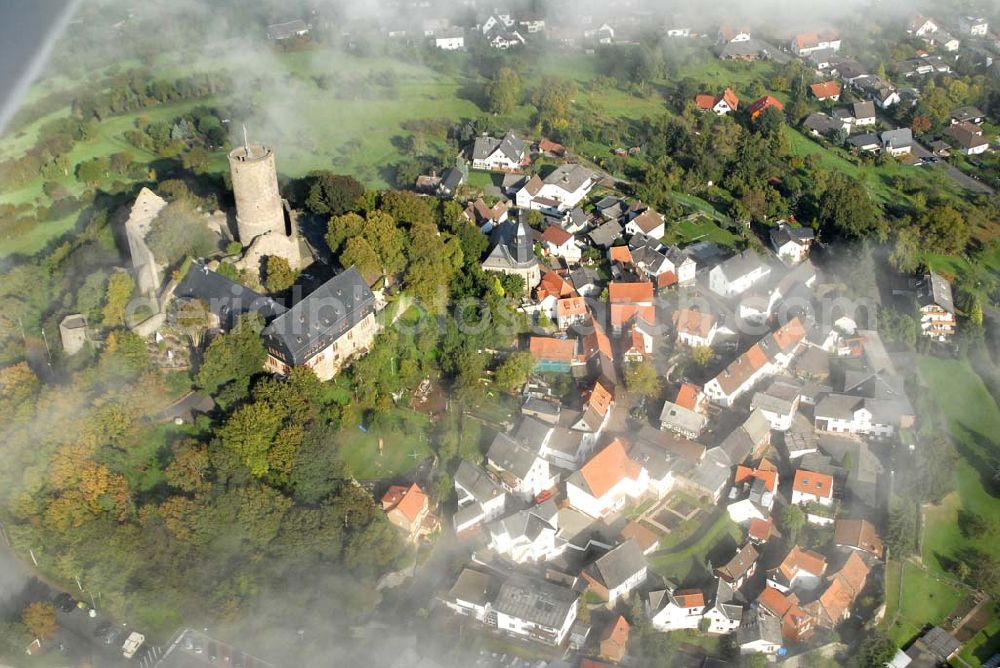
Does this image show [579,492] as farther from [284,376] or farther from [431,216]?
[431,216]

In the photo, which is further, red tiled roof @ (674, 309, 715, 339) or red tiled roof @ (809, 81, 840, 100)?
red tiled roof @ (809, 81, 840, 100)

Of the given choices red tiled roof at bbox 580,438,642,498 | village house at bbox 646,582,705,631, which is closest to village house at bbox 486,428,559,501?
red tiled roof at bbox 580,438,642,498

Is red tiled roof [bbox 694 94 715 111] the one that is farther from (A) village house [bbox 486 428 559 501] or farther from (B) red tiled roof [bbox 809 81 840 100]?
(A) village house [bbox 486 428 559 501]

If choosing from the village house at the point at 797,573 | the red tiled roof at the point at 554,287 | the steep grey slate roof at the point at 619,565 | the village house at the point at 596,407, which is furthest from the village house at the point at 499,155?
the village house at the point at 797,573

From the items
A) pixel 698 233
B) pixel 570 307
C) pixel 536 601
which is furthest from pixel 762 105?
pixel 536 601

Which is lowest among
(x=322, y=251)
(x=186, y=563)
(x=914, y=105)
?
(x=914, y=105)

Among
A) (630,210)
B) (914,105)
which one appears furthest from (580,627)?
(914,105)
